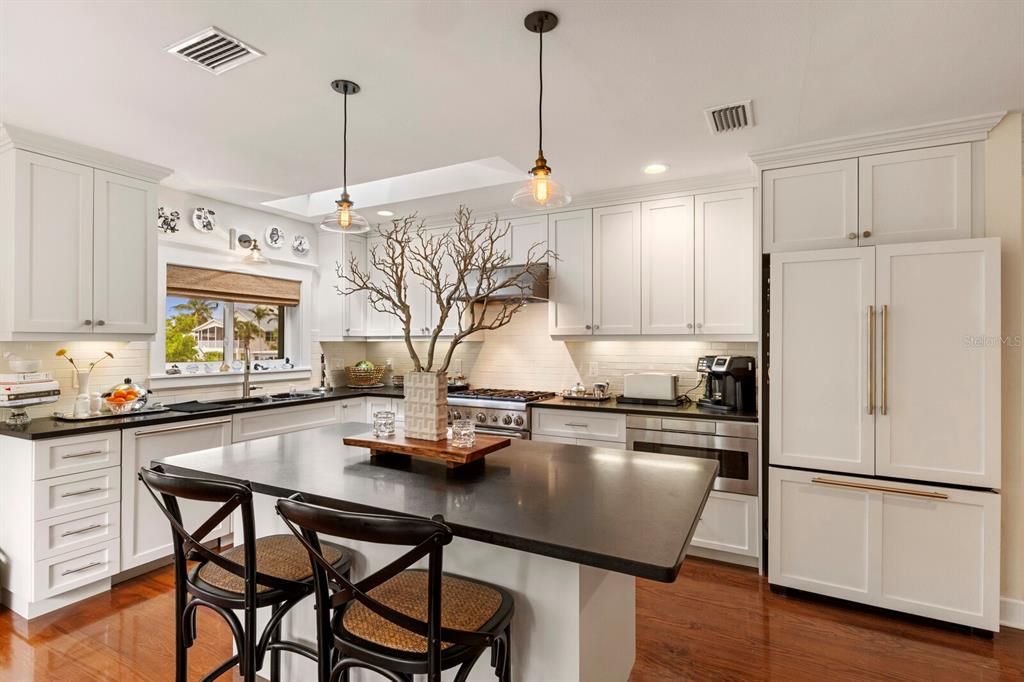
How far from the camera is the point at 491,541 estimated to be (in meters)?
1.30

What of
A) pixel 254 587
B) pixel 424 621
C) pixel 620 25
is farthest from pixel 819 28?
pixel 254 587

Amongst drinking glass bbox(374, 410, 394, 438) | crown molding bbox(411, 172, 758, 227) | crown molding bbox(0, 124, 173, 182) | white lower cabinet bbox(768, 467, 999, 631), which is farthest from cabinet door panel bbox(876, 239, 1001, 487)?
crown molding bbox(0, 124, 173, 182)

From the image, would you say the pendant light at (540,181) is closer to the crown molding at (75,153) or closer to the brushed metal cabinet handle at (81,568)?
the crown molding at (75,153)

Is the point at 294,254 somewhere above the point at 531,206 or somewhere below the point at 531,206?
above

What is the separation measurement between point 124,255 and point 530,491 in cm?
314

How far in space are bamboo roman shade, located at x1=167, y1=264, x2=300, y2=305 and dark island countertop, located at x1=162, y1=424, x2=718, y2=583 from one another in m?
2.25

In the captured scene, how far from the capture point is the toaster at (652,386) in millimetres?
3795

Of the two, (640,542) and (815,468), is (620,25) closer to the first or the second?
(640,542)

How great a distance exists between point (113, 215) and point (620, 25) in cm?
315

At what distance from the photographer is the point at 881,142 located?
9.25 ft

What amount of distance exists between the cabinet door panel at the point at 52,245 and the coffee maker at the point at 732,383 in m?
3.92

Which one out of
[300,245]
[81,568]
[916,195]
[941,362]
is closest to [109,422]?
[81,568]

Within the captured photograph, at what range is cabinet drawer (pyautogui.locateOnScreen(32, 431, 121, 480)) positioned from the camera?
2.73 metres

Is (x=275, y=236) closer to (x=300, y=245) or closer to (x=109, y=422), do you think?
(x=300, y=245)
